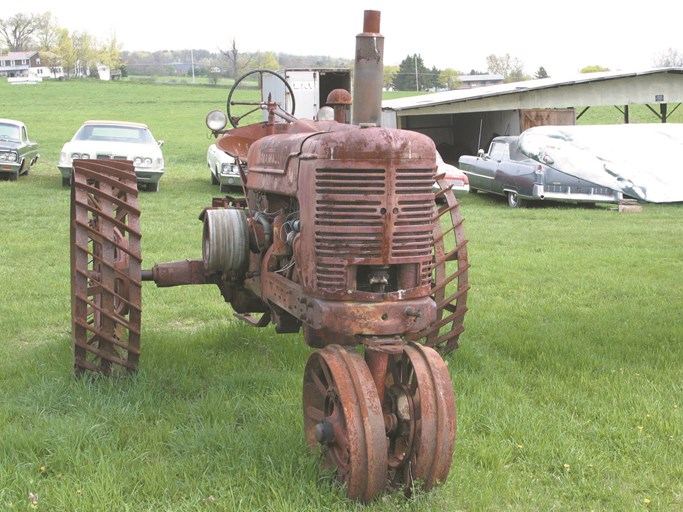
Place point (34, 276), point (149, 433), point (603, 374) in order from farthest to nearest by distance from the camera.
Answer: point (34, 276) → point (603, 374) → point (149, 433)

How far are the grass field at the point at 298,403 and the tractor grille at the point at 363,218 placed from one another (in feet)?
3.15

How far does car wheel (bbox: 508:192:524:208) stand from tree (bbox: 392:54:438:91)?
57032 mm

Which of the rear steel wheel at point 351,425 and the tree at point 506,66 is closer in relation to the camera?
the rear steel wheel at point 351,425

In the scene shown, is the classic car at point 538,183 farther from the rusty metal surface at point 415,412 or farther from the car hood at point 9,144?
the rusty metal surface at point 415,412

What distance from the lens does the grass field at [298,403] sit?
12.0ft

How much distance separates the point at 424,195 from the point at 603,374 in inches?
90.7

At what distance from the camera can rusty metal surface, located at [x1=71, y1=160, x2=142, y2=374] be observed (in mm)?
4828

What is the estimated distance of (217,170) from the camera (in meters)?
17.1

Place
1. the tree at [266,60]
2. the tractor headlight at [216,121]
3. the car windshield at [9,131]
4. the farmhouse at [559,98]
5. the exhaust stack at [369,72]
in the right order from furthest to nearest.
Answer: the tree at [266,60], the farmhouse at [559,98], the car windshield at [9,131], the tractor headlight at [216,121], the exhaust stack at [369,72]

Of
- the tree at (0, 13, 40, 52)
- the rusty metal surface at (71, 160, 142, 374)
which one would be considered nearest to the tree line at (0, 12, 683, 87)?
the tree at (0, 13, 40, 52)

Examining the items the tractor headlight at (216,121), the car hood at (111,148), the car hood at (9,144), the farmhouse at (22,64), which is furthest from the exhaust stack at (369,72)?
the farmhouse at (22,64)

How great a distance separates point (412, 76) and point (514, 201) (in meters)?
62.4

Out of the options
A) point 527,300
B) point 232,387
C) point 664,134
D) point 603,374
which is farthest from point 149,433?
point 664,134

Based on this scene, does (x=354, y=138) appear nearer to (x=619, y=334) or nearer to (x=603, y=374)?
(x=603, y=374)
